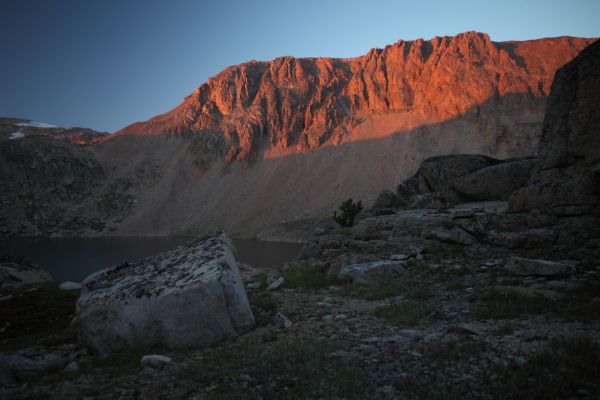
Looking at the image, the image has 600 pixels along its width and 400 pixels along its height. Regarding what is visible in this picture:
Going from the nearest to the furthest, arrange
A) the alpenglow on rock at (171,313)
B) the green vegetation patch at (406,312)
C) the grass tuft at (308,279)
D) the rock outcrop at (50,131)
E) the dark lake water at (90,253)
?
the alpenglow on rock at (171,313)
the green vegetation patch at (406,312)
the grass tuft at (308,279)
the dark lake water at (90,253)
the rock outcrop at (50,131)

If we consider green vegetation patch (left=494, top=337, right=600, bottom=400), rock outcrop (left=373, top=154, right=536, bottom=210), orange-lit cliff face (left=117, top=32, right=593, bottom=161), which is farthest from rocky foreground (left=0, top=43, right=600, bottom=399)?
orange-lit cliff face (left=117, top=32, right=593, bottom=161)

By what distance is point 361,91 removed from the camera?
10156 cm

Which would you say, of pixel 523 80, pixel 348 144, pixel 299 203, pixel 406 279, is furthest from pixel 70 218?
pixel 523 80

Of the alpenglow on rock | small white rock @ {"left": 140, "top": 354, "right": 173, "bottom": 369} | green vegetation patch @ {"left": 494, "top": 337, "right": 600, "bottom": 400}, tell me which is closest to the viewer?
green vegetation patch @ {"left": 494, "top": 337, "right": 600, "bottom": 400}

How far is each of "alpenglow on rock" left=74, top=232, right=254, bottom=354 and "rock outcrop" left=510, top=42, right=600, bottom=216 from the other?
11.0 m

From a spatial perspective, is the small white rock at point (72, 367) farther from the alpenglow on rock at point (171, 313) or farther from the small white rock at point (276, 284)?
the small white rock at point (276, 284)

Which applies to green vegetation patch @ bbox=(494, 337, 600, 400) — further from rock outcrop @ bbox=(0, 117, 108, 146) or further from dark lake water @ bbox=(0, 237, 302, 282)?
rock outcrop @ bbox=(0, 117, 108, 146)

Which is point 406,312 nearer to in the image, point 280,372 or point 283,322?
point 283,322

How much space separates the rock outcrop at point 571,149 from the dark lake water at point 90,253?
21.0 metres

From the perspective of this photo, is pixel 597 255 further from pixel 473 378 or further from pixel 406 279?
pixel 473 378

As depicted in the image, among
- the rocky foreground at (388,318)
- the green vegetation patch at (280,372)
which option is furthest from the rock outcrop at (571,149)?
the green vegetation patch at (280,372)

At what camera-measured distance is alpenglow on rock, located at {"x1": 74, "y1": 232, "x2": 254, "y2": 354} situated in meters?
6.11

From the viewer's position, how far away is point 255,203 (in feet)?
274

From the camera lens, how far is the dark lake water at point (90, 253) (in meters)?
40.3
